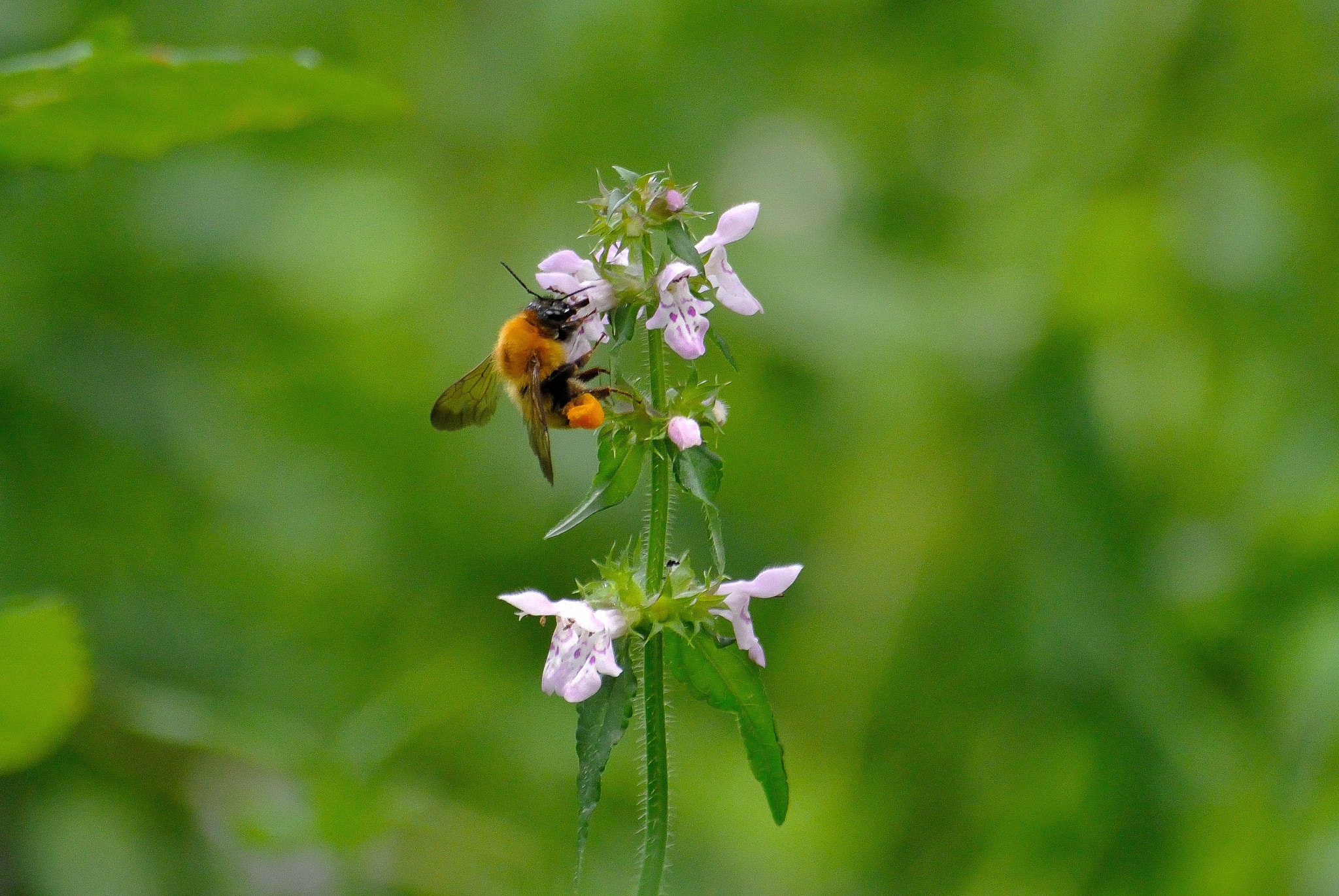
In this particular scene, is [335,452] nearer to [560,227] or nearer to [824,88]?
[560,227]

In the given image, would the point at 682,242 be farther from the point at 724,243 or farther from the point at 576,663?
the point at 576,663

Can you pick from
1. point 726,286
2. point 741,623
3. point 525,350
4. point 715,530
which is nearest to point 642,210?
point 726,286

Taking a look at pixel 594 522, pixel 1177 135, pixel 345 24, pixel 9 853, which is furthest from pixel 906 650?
pixel 345 24

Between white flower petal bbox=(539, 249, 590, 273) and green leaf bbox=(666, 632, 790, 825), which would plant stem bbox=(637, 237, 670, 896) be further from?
white flower petal bbox=(539, 249, 590, 273)

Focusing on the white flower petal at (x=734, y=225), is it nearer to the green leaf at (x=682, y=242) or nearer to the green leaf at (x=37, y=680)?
the green leaf at (x=682, y=242)

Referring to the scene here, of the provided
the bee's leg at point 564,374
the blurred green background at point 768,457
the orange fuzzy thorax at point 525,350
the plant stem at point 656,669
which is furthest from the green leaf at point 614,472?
the blurred green background at point 768,457
